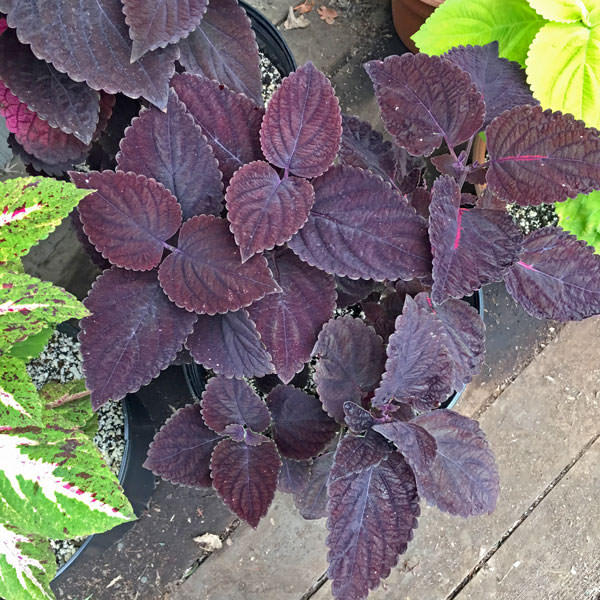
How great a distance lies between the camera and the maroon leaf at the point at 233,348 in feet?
2.90

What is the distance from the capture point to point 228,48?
1.00 metres

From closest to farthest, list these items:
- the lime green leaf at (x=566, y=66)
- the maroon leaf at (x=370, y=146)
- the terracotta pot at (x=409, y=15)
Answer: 1. the maroon leaf at (x=370, y=146)
2. the lime green leaf at (x=566, y=66)
3. the terracotta pot at (x=409, y=15)

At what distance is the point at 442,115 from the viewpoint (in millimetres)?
922

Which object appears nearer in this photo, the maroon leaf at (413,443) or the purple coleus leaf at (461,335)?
the maroon leaf at (413,443)

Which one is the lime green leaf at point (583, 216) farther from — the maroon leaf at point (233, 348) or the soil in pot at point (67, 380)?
the soil in pot at point (67, 380)

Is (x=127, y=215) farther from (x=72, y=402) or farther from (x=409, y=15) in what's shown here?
(x=409, y=15)

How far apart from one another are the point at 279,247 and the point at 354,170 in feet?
0.53

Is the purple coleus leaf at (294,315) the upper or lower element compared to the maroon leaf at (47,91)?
lower

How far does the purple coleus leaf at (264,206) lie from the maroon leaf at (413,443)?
27cm

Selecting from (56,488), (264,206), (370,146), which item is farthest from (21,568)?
(370,146)

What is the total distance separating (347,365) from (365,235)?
0.19 metres

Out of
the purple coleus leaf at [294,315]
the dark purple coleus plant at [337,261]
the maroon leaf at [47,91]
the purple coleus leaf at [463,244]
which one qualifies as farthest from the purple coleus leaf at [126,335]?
the purple coleus leaf at [463,244]

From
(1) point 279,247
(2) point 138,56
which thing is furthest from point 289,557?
(2) point 138,56

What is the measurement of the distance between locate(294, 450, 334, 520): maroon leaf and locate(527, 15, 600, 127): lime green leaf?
27.7 inches
